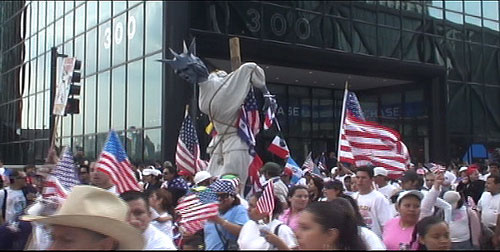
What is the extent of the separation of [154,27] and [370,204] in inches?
569

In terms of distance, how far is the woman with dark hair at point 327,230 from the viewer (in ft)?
11.7

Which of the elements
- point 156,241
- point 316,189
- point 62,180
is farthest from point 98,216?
point 316,189

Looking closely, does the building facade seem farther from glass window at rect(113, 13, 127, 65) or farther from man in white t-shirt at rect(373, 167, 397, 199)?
man in white t-shirt at rect(373, 167, 397, 199)

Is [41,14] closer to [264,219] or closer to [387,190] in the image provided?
[387,190]

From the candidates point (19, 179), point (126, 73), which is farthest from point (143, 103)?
point (19, 179)

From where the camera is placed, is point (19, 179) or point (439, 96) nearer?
point (19, 179)

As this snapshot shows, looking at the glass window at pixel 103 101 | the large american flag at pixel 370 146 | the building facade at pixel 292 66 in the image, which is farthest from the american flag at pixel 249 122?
the glass window at pixel 103 101

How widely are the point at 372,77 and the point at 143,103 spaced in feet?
32.3

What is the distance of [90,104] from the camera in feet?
78.6

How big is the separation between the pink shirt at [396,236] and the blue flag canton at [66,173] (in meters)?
3.15

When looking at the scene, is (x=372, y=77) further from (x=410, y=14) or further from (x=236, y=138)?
(x=236, y=138)

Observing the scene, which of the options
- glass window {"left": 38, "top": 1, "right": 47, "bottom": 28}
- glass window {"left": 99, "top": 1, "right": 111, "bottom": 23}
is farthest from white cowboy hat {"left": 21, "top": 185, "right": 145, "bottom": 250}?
glass window {"left": 38, "top": 1, "right": 47, "bottom": 28}

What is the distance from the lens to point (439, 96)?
25781 mm

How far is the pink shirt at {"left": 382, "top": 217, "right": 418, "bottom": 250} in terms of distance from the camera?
515 centimetres
